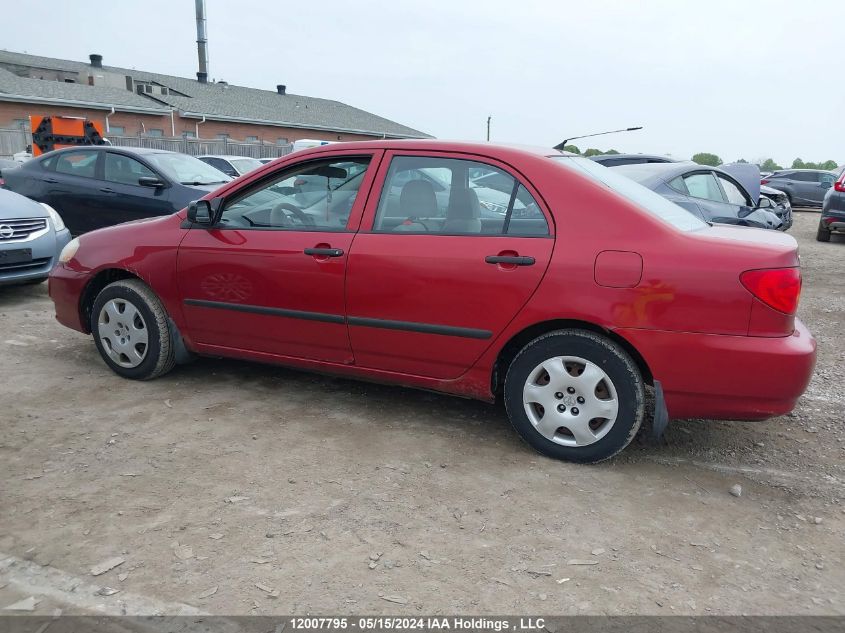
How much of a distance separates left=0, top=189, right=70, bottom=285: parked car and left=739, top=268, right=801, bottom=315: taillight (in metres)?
6.42

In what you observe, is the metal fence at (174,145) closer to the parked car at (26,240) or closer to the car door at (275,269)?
the parked car at (26,240)

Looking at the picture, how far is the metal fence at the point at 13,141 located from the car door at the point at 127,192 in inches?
692

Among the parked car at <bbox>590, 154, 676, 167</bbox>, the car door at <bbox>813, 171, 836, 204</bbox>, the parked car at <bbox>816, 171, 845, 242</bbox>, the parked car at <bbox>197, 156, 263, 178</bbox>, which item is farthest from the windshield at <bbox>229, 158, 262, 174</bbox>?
the car door at <bbox>813, 171, 836, 204</bbox>

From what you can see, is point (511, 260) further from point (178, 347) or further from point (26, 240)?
point (26, 240)

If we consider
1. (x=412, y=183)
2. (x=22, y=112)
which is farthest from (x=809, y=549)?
(x=22, y=112)

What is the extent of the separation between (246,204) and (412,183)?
1.11 m

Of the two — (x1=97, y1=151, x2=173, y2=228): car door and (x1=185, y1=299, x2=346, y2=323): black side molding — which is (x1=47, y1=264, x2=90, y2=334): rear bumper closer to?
(x1=185, y1=299, x2=346, y2=323): black side molding

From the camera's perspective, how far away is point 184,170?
895 cm

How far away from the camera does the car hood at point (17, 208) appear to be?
21.7 ft

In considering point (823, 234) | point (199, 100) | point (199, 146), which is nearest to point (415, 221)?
point (823, 234)

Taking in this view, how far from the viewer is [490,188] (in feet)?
11.5

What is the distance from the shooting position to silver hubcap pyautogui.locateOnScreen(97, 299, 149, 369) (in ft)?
14.4

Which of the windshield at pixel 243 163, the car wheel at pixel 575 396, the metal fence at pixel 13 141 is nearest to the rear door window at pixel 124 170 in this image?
the car wheel at pixel 575 396

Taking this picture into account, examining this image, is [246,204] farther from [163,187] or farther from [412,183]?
[163,187]
